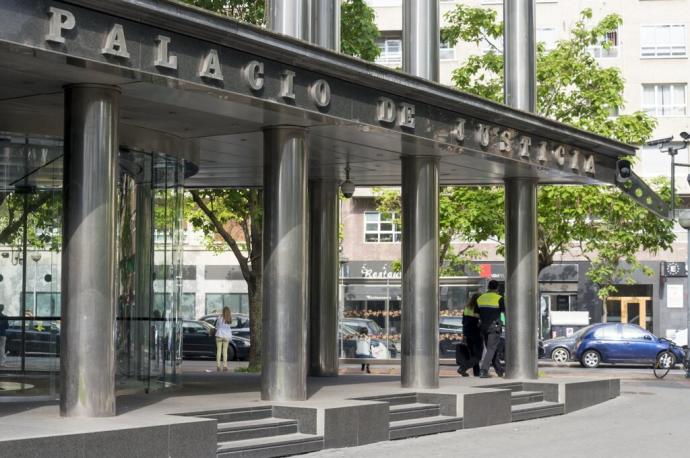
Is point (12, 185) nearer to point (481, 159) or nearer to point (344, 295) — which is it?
point (481, 159)

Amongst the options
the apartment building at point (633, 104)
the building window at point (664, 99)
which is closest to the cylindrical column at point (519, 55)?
the apartment building at point (633, 104)

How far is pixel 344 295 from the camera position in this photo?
1795 inches

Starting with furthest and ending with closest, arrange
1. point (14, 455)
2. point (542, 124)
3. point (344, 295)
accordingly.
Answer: point (344, 295), point (542, 124), point (14, 455)

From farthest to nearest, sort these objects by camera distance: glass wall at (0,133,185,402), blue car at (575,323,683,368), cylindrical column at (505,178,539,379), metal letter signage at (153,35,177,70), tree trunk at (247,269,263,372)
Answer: blue car at (575,323,683,368) → tree trunk at (247,269,263,372) → cylindrical column at (505,178,539,379) → glass wall at (0,133,185,402) → metal letter signage at (153,35,177,70)

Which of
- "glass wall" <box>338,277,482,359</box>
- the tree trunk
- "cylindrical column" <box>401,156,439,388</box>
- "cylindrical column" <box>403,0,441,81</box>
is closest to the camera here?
"cylindrical column" <box>401,156,439,388</box>

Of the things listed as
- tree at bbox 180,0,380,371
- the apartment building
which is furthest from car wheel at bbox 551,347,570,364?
tree at bbox 180,0,380,371

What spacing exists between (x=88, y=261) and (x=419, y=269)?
6.73 meters

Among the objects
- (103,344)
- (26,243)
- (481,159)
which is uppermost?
(481,159)

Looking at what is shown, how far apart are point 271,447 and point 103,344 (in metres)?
2.13

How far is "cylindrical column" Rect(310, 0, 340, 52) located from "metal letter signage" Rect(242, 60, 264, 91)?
10.3 feet

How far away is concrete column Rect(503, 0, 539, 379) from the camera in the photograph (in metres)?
21.5

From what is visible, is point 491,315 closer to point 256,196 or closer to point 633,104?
point 256,196

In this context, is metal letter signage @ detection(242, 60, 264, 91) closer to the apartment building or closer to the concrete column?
the concrete column

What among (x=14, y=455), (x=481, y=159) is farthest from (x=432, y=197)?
(x=14, y=455)
